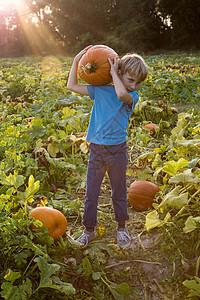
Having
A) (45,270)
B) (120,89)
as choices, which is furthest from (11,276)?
(120,89)

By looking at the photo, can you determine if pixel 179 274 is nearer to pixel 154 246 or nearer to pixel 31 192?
pixel 154 246

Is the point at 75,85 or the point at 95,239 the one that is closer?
the point at 75,85

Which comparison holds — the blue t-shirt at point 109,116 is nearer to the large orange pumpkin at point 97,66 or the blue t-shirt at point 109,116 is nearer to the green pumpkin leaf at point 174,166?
the large orange pumpkin at point 97,66

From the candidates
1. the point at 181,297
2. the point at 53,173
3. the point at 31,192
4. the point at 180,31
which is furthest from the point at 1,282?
the point at 180,31

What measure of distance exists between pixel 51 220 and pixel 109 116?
2.88ft

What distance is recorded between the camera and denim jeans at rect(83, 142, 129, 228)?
7.38 ft

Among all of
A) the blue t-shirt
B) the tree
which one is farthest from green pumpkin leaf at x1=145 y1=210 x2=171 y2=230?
the tree

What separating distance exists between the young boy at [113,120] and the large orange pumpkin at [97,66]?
4 cm

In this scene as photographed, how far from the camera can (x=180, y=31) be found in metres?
25.8

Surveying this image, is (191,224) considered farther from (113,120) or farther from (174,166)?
→ (113,120)

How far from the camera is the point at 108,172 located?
2.34 m

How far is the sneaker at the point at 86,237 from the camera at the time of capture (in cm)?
242

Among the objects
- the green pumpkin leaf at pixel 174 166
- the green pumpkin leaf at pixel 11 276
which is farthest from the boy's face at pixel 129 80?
the green pumpkin leaf at pixel 11 276

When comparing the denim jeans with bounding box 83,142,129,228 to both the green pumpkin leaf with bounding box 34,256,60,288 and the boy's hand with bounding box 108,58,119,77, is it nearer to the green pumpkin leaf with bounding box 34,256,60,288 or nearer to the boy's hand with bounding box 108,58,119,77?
the boy's hand with bounding box 108,58,119,77
